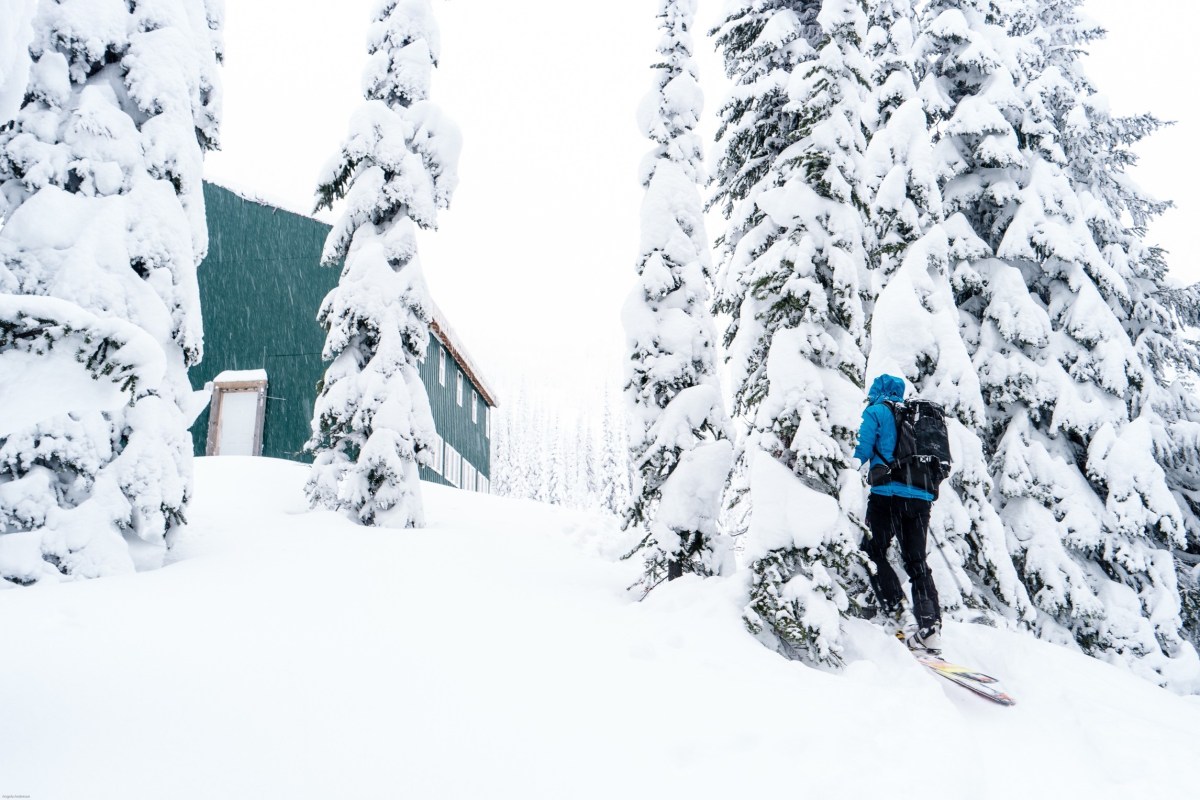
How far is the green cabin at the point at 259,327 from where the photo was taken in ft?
64.4

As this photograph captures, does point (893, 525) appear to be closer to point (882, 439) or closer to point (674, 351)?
point (882, 439)

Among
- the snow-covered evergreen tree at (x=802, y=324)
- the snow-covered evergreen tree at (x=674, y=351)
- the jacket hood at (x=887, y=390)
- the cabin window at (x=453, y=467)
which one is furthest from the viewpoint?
the cabin window at (x=453, y=467)

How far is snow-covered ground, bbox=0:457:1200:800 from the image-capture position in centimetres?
340

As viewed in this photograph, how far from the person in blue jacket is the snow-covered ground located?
0.48m

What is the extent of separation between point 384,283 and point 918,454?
333 inches

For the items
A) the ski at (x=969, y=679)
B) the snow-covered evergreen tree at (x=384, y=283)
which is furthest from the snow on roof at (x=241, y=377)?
the ski at (x=969, y=679)

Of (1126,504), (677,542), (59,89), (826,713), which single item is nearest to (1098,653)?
(1126,504)

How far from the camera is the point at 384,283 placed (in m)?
11.4

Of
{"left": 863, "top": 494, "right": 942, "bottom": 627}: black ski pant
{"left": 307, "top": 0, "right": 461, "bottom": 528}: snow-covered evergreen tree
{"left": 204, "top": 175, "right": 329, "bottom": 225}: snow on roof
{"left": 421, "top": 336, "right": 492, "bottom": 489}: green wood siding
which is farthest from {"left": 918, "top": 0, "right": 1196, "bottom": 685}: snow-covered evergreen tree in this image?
{"left": 204, "top": 175, "right": 329, "bottom": 225}: snow on roof

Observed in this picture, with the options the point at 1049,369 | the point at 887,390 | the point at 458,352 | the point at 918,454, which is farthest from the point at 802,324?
the point at 458,352

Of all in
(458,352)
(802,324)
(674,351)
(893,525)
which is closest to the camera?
(893,525)

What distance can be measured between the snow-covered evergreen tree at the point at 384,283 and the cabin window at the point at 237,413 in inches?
353

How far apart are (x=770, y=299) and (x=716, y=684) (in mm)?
4000

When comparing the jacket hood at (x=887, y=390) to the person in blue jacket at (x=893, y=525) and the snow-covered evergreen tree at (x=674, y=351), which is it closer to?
the person in blue jacket at (x=893, y=525)
